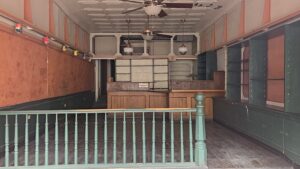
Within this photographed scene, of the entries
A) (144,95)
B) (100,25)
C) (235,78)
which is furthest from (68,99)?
(235,78)

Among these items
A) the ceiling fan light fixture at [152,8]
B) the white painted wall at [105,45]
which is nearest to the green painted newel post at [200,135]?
the ceiling fan light fixture at [152,8]

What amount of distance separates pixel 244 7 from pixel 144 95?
14.0ft

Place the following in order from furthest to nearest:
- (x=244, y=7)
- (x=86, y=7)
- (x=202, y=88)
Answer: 1. (x=202, y=88)
2. (x=86, y=7)
3. (x=244, y=7)

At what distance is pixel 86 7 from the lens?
8.09 metres

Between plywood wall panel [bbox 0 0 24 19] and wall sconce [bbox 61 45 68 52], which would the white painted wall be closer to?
wall sconce [bbox 61 45 68 52]

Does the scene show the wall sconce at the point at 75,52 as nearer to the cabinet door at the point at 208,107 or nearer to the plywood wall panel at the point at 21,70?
the plywood wall panel at the point at 21,70

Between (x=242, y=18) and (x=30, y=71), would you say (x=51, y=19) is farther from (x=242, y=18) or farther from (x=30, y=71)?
(x=242, y=18)

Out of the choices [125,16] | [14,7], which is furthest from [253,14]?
[14,7]

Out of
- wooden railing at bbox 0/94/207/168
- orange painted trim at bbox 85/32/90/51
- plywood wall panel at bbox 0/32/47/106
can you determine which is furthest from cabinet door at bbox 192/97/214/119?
orange painted trim at bbox 85/32/90/51

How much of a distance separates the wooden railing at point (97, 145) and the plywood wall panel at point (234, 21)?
9.28ft

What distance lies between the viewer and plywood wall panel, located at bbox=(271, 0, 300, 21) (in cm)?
435

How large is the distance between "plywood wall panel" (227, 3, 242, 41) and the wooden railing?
283 centimetres

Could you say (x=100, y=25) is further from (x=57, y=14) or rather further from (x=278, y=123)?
(x=278, y=123)

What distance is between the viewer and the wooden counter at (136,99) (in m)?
9.35
